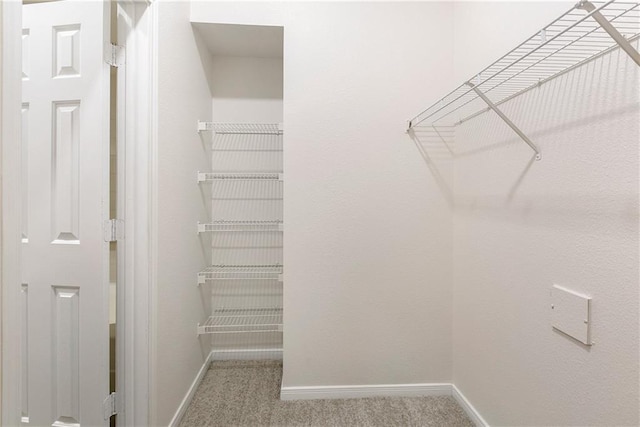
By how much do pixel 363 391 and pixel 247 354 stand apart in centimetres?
93

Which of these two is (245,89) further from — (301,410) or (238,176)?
(301,410)

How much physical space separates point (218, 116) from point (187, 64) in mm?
537

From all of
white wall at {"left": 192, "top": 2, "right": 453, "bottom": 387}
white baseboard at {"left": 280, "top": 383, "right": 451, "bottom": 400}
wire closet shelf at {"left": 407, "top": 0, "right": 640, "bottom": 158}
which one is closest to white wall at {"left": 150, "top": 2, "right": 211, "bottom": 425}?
white wall at {"left": 192, "top": 2, "right": 453, "bottom": 387}

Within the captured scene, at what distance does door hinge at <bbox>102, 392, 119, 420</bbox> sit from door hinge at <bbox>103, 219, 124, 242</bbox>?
0.69 meters

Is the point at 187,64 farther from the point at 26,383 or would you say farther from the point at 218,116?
the point at 26,383

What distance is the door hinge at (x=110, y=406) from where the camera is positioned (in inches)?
52.0

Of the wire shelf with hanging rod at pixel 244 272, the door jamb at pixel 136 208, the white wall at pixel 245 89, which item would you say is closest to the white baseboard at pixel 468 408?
the wire shelf with hanging rod at pixel 244 272

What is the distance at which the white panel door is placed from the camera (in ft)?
4.20

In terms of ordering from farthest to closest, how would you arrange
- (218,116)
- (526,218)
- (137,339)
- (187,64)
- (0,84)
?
1. (218,116)
2. (187,64)
3. (137,339)
4. (526,218)
5. (0,84)

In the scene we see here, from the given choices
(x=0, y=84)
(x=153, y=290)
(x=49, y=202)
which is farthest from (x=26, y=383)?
(x=0, y=84)

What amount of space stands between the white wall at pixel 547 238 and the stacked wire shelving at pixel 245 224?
50.1 inches

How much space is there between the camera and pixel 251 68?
2279mm

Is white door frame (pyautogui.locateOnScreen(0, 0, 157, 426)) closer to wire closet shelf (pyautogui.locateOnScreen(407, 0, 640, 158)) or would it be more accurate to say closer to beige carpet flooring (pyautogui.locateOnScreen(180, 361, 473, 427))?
beige carpet flooring (pyautogui.locateOnScreen(180, 361, 473, 427))

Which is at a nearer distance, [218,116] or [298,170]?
[298,170]
